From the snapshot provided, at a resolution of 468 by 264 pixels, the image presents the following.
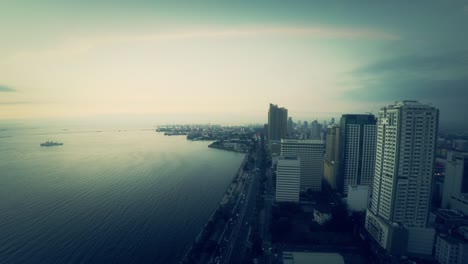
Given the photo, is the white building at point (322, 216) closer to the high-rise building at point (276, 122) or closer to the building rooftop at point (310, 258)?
the building rooftop at point (310, 258)

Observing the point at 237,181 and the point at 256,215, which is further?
the point at 237,181

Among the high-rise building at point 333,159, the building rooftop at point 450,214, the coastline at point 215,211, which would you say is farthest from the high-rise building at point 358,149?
the coastline at point 215,211

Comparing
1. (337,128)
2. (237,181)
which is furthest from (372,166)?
(237,181)

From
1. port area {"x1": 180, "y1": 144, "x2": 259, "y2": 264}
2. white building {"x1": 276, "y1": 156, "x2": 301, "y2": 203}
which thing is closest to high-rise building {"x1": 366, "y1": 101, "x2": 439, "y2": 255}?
white building {"x1": 276, "y1": 156, "x2": 301, "y2": 203}

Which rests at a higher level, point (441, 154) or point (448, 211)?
point (441, 154)

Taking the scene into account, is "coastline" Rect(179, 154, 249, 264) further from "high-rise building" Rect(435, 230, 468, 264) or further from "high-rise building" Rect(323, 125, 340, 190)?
"high-rise building" Rect(435, 230, 468, 264)

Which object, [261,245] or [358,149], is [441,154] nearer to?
[358,149]
